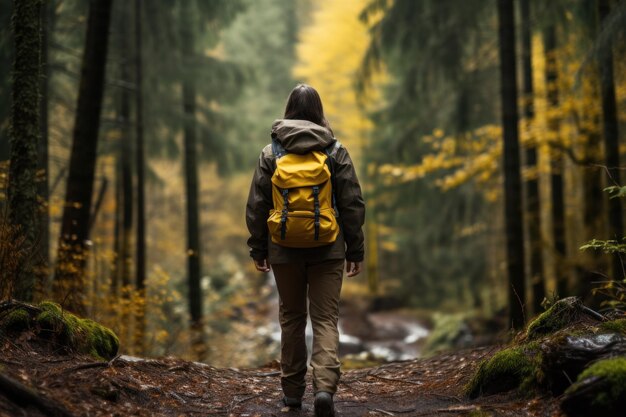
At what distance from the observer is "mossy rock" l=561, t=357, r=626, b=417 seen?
2.91m

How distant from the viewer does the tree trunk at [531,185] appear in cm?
980

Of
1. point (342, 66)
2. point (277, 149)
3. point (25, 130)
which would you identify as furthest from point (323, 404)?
point (342, 66)

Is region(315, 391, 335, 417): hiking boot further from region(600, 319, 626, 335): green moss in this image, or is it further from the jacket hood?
region(600, 319, 626, 335): green moss

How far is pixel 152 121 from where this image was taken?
12602 millimetres

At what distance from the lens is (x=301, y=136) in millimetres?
4000

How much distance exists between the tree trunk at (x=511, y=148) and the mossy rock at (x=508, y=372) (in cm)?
371

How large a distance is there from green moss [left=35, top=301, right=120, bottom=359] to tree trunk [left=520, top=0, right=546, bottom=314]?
7002 millimetres

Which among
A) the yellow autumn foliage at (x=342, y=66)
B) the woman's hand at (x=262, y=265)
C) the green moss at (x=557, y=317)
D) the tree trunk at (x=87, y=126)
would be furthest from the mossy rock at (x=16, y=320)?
the yellow autumn foliage at (x=342, y=66)

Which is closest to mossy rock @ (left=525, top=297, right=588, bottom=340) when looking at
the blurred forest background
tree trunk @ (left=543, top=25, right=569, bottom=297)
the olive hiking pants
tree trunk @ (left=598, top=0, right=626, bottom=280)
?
the blurred forest background

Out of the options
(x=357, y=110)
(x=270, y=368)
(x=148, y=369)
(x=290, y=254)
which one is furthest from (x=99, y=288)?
(x=357, y=110)

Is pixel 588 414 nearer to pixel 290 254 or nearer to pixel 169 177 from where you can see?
pixel 290 254

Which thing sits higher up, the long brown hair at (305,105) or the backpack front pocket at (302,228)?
the long brown hair at (305,105)

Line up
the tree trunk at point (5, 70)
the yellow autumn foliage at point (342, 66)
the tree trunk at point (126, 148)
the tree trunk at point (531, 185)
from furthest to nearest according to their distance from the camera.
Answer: the yellow autumn foliage at point (342, 66), the tree trunk at point (126, 148), the tree trunk at point (531, 185), the tree trunk at point (5, 70)

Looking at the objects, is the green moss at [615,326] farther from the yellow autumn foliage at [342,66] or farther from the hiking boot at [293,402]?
the yellow autumn foliage at [342,66]
